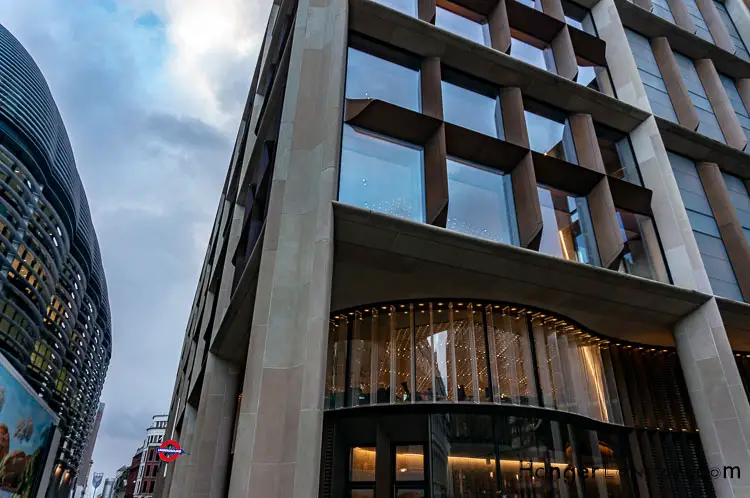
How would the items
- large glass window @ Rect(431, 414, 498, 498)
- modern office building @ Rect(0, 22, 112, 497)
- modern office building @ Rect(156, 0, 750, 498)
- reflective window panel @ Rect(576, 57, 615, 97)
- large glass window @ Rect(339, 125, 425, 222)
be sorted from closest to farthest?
modern office building @ Rect(156, 0, 750, 498), large glass window @ Rect(339, 125, 425, 222), large glass window @ Rect(431, 414, 498, 498), reflective window panel @ Rect(576, 57, 615, 97), modern office building @ Rect(0, 22, 112, 497)

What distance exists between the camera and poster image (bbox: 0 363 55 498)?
134ft

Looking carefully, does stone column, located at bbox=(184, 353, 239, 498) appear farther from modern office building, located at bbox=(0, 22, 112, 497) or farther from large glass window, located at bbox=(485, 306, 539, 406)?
modern office building, located at bbox=(0, 22, 112, 497)

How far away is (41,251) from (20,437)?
892 inches

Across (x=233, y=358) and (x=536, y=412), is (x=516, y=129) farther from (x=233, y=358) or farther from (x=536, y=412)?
(x=233, y=358)

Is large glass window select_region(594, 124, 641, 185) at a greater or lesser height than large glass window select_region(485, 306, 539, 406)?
greater

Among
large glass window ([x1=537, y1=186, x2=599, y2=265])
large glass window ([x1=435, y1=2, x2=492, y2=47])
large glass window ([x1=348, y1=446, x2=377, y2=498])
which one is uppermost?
large glass window ([x1=435, y1=2, x2=492, y2=47])

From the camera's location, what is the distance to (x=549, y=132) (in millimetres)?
17250

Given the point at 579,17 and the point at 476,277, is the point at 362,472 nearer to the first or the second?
the point at 476,277

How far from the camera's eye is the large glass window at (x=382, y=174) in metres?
12.2

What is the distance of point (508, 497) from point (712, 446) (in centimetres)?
659

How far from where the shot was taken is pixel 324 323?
9.90m

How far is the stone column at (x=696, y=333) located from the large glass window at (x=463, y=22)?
6.67 m

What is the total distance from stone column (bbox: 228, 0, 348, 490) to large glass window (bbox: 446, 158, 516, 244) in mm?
3844

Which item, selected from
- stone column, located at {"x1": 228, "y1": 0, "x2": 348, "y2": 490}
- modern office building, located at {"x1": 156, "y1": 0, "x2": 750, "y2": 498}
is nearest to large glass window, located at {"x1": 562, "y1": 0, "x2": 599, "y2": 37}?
modern office building, located at {"x1": 156, "y1": 0, "x2": 750, "y2": 498}
